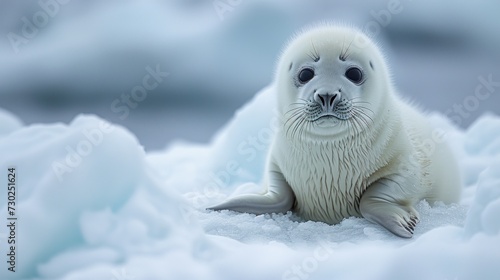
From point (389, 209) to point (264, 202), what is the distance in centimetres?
51

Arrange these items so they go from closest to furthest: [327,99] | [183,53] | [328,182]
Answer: [327,99], [328,182], [183,53]

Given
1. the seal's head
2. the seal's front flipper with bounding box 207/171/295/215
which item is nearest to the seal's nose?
the seal's head

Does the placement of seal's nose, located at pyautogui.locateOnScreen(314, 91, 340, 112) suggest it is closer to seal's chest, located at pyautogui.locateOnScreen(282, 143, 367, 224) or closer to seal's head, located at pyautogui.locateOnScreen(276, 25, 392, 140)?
seal's head, located at pyautogui.locateOnScreen(276, 25, 392, 140)

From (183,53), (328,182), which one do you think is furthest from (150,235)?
(183,53)

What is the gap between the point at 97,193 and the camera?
6.04 ft

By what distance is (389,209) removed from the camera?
225 cm

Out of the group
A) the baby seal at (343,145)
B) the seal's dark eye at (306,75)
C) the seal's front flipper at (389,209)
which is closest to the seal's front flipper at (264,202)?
the baby seal at (343,145)

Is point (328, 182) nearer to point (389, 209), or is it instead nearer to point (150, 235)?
Result: point (389, 209)

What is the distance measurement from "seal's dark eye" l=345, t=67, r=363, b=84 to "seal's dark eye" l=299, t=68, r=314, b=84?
13cm

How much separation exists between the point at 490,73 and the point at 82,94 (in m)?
2.37

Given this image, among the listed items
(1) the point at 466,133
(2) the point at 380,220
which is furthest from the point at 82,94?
(1) the point at 466,133

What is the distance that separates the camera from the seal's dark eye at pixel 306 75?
2.32 m

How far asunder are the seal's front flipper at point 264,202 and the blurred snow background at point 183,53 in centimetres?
82

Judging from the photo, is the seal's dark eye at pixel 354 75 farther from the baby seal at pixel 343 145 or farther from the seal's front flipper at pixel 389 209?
the seal's front flipper at pixel 389 209
